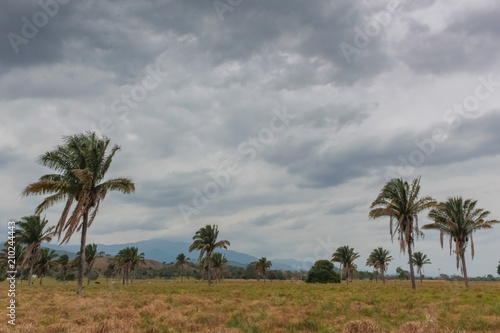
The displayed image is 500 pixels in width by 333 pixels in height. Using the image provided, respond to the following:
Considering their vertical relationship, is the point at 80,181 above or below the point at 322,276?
above

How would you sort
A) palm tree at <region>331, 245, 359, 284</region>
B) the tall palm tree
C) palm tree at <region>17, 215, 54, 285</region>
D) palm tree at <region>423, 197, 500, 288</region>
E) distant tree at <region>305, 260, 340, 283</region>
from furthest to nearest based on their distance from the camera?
1. palm tree at <region>331, 245, 359, 284</region>
2. distant tree at <region>305, 260, 340, 283</region>
3. palm tree at <region>17, 215, 54, 285</region>
4. palm tree at <region>423, 197, 500, 288</region>
5. the tall palm tree

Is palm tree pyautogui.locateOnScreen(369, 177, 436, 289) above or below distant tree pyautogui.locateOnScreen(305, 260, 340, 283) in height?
above

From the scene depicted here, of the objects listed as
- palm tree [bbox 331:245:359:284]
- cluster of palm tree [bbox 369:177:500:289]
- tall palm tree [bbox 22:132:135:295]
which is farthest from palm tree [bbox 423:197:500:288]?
palm tree [bbox 331:245:359:284]

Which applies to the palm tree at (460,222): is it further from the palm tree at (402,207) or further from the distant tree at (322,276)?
the distant tree at (322,276)

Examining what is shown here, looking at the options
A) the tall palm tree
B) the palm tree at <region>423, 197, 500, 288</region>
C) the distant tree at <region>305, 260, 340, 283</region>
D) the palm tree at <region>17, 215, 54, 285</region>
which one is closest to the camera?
the tall palm tree

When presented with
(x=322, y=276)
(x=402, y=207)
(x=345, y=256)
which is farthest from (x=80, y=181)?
(x=345, y=256)

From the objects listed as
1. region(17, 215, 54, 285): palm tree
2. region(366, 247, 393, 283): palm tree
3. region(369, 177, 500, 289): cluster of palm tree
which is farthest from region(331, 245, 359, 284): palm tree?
region(17, 215, 54, 285): palm tree

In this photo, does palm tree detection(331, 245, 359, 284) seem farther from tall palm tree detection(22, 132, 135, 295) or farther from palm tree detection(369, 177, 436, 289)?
tall palm tree detection(22, 132, 135, 295)

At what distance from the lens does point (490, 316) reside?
14.5 metres

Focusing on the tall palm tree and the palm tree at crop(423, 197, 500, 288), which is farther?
the palm tree at crop(423, 197, 500, 288)

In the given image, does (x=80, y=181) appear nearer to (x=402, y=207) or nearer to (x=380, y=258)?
(x=402, y=207)

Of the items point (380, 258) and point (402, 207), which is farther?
point (380, 258)

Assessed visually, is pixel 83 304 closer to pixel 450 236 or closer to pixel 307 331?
pixel 307 331

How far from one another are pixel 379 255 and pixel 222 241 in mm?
49268
